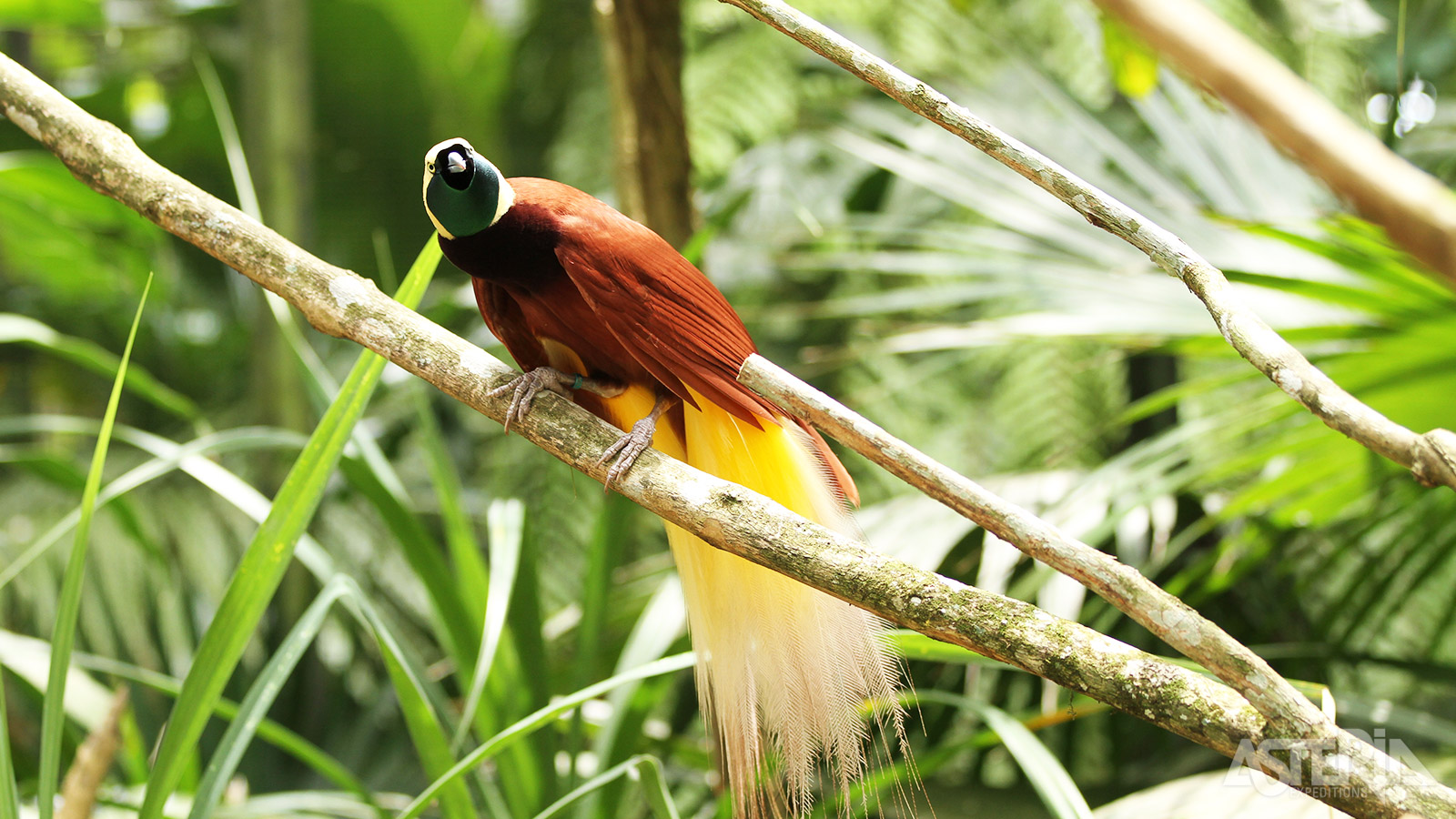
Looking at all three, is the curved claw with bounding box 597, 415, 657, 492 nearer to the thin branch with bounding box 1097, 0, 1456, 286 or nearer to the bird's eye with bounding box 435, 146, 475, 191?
the bird's eye with bounding box 435, 146, 475, 191

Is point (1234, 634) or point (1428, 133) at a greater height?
point (1428, 133)

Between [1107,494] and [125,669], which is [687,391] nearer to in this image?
[1107,494]

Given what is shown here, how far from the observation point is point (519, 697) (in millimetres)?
970

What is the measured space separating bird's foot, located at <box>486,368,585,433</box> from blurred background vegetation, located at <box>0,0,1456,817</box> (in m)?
0.22

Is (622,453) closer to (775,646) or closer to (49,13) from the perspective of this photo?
(775,646)

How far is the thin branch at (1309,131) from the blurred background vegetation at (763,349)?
350mm

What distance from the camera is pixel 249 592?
71 cm

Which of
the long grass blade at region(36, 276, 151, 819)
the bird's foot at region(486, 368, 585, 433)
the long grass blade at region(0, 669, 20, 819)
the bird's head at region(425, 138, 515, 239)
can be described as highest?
the bird's head at region(425, 138, 515, 239)

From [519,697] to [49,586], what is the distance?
1.09 meters

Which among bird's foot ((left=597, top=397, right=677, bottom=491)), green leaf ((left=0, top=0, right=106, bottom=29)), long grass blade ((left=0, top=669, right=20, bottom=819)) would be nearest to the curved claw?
bird's foot ((left=597, top=397, right=677, bottom=491))

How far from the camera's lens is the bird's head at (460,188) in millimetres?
681

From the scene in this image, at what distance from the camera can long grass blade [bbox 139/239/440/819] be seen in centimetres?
68

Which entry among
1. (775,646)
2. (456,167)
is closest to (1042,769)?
(775,646)

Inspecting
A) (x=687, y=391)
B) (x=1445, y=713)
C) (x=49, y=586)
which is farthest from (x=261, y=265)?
(x=1445, y=713)
